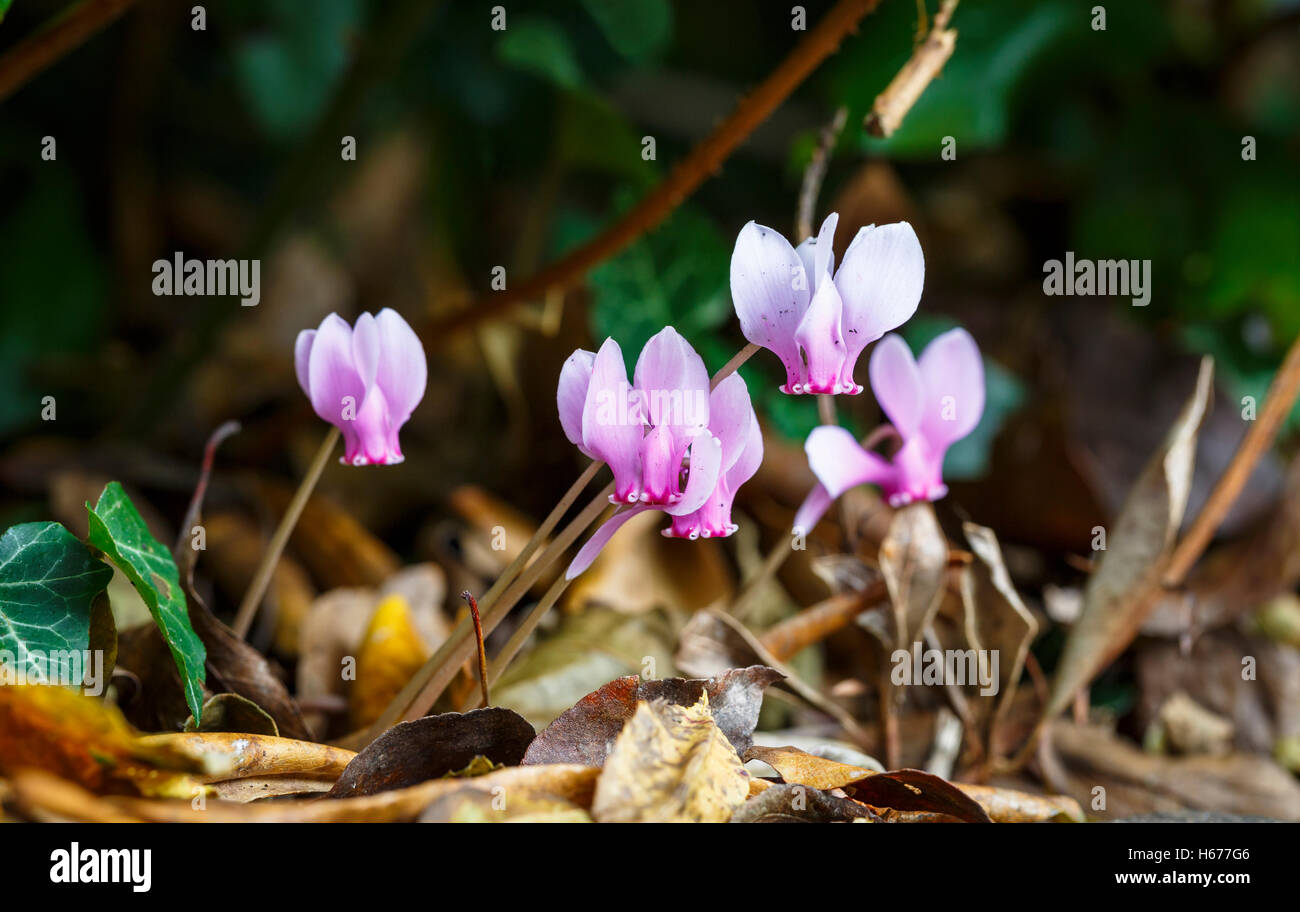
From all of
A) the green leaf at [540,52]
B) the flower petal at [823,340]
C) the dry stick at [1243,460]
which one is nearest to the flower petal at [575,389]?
the flower petal at [823,340]

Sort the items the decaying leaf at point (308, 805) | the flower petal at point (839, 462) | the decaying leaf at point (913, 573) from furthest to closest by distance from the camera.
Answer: the decaying leaf at point (913, 573)
the flower petal at point (839, 462)
the decaying leaf at point (308, 805)

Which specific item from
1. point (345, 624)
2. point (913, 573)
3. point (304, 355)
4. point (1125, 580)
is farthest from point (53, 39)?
point (1125, 580)

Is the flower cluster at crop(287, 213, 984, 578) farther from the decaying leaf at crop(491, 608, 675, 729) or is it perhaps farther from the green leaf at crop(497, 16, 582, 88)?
the green leaf at crop(497, 16, 582, 88)

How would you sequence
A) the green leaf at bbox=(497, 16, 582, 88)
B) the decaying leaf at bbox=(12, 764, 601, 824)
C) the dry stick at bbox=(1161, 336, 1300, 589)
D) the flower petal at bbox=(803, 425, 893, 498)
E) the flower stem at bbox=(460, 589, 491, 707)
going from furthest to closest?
1. the green leaf at bbox=(497, 16, 582, 88)
2. the dry stick at bbox=(1161, 336, 1300, 589)
3. the flower petal at bbox=(803, 425, 893, 498)
4. the flower stem at bbox=(460, 589, 491, 707)
5. the decaying leaf at bbox=(12, 764, 601, 824)

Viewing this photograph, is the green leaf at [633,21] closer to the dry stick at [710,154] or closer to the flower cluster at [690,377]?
the dry stick at [710,154]

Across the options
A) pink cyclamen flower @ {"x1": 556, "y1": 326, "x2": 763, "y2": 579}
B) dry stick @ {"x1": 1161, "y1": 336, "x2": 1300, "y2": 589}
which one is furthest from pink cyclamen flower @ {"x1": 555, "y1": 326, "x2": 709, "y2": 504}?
dry stick @ {"x1": 1161, "y1": 336, "x2": 1300, "y2": 589}
